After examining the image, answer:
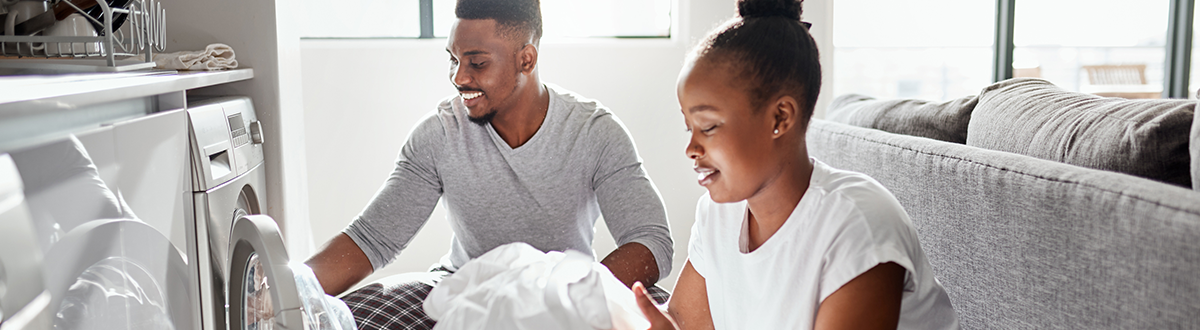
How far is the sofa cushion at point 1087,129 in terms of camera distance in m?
0.88

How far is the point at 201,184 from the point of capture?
1269mm

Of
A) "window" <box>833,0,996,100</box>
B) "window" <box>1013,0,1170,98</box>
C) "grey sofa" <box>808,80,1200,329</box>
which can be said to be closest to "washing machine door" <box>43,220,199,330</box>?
"grey sofa" <box>808,80,1200,329</box>

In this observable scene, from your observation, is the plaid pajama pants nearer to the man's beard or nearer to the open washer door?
the open washer door

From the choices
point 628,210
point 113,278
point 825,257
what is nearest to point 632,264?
point 628,210

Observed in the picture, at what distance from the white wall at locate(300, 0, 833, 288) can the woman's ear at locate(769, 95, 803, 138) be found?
215cm

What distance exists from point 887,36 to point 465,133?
898cm

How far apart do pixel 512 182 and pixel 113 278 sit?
0.78 meters

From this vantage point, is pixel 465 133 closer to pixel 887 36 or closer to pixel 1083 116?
pixel 1083 116

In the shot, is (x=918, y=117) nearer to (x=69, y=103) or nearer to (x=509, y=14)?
(x=509, y=14)

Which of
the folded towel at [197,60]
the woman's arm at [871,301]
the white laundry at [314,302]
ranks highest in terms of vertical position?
the folded towel at [197,60]

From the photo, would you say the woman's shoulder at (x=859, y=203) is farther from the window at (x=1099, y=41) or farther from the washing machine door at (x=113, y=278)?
the window at (x=1099, y=41)

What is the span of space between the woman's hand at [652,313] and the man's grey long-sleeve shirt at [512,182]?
0.52m

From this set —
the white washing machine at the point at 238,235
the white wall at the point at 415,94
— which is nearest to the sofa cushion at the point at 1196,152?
the white washing machine at the point at 238,235

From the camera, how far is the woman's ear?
2.87ft
